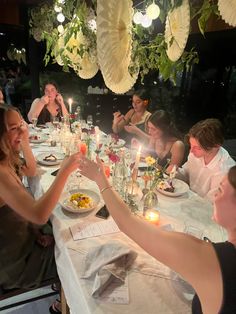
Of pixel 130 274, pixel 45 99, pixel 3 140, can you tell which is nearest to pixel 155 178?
pixel 130 274

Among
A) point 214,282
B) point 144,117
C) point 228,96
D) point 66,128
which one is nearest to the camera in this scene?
point 214,282

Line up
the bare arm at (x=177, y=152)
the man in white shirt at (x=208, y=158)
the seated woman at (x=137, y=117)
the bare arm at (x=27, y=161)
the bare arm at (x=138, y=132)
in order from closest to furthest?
the man in white shirt at (x=208, y=158) < the bare arm at (x=27, y=161) < the bare arm at (x=177, y=152) < the bare arm at (x=138, y=132) < the seated woman at (x=137, y=117)

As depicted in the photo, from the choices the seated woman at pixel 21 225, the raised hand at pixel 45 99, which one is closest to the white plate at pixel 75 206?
the seated woman at pixel 21 225

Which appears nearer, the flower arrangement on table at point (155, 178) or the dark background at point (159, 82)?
the flower arrangement on table at point (155, 178)

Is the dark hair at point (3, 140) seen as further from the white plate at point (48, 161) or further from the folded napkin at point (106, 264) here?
the folded napkin at point (106, 264)

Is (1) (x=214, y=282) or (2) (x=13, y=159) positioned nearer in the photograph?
(1) (x=214, y=282)

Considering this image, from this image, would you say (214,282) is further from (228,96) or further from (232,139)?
(232,139)

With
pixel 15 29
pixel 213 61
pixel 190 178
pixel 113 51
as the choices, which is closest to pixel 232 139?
pixel 213 61

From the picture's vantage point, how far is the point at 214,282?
28.0 inches

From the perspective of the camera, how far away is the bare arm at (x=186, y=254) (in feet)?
2.37

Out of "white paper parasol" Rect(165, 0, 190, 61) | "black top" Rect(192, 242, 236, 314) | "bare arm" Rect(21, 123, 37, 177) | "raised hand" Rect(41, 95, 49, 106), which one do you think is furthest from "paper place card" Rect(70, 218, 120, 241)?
"raised hand" Rect(41, 95, 49, 106)

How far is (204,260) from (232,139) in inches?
204

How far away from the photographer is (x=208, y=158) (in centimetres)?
200

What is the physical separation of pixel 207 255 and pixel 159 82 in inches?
210
